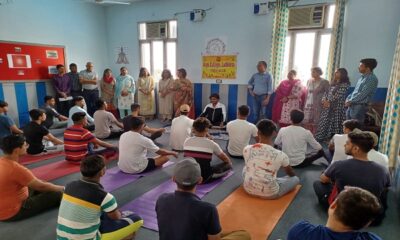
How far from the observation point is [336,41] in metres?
4.82

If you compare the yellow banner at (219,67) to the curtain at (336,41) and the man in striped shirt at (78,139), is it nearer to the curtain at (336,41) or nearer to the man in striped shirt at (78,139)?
the curtain at (336,41)

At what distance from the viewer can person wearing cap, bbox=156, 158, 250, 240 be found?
4.61ft

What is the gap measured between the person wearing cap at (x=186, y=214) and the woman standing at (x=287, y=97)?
4261 mm

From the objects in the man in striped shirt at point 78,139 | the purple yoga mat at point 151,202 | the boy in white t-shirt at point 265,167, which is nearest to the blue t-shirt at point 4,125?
the man in striped shirt at point 78,139

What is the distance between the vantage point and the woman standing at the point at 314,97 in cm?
493

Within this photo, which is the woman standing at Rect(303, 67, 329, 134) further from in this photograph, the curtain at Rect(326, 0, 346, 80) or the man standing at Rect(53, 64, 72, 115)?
the man standing at Rect(53, 64, 72, 115)

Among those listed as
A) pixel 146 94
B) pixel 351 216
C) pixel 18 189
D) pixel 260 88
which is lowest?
Answer: pixel 18 189

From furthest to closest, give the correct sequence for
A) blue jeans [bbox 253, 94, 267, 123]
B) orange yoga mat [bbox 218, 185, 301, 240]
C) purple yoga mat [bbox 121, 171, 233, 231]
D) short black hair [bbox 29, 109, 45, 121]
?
blue jeans [bbox 253, 94, 267, 123], short black hair [bbox 29, 109, 45, 121], purple yoga mat [bbox 121, 171, 233, 231], orange yoga mat [bbox 218, 185, 301, 240]

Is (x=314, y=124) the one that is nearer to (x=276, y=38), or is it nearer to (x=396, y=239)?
(x=276, y=38)

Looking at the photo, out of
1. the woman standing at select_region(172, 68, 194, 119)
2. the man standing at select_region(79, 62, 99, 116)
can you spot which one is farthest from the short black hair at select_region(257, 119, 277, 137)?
the man standing at select_region(79, 62, 99, 116)

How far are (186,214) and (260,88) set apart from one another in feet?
14.8

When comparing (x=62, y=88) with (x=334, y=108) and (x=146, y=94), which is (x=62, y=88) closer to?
(x=146, y=94)

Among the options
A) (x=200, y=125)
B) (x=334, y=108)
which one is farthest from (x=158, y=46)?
(x=200, y=125)

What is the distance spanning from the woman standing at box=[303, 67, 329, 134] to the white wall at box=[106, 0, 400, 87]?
22.1 inches
